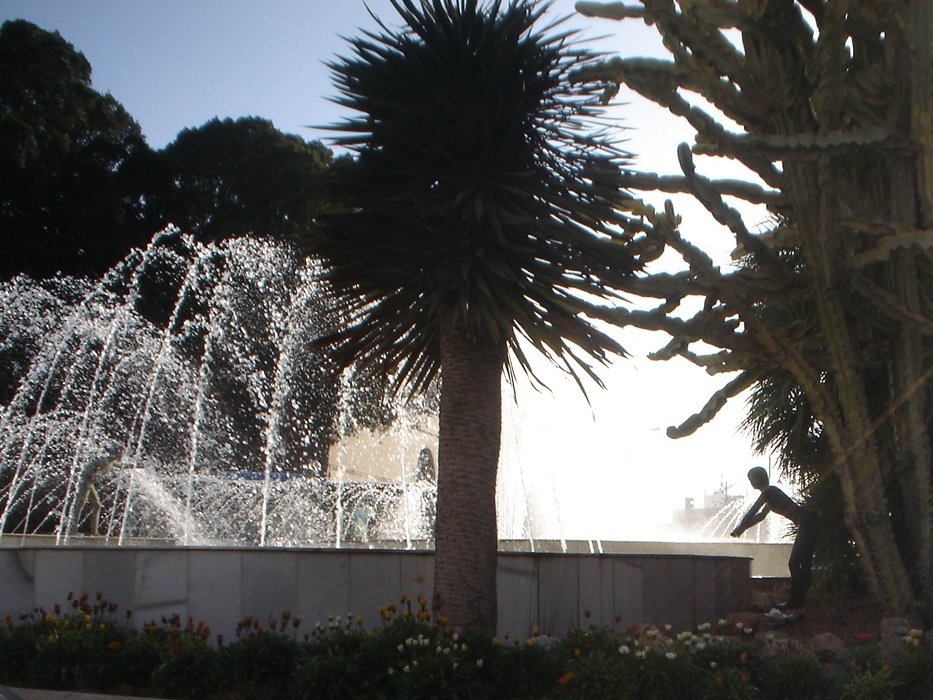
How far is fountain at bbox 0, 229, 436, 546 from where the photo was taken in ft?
65.3

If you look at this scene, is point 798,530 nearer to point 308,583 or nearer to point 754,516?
point 754,516

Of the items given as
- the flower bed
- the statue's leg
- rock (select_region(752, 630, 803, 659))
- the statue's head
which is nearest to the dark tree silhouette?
the statue's head

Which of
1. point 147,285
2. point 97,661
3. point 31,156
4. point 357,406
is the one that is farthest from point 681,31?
point 31,156

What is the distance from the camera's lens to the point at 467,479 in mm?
7625

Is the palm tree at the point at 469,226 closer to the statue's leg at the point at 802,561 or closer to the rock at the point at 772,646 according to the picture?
the rock at the point at 772,646

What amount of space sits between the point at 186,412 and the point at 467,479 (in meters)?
17.0

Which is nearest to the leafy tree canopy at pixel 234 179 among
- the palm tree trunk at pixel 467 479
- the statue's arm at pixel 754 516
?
the statue's arm at pixel 754 516

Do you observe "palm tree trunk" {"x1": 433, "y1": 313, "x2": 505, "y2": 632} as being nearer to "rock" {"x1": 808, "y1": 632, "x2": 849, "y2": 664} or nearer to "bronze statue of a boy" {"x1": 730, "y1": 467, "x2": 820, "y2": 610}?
"rock" {"x1": 808, "y1": 632, "x2": 849, "y2": 664}

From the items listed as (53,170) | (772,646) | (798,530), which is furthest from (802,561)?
(53,170)

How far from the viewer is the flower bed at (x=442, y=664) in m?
5.85

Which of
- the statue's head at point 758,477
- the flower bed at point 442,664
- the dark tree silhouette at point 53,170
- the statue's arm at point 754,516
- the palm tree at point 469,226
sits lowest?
the flower bed at point 442,664

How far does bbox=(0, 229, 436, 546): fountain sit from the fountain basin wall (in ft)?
28.0

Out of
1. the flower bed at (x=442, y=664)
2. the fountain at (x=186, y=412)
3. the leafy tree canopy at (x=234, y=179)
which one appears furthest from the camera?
the leafy tree canopy at (x=234, y=179)

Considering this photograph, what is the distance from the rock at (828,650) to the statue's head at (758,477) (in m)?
3.71
